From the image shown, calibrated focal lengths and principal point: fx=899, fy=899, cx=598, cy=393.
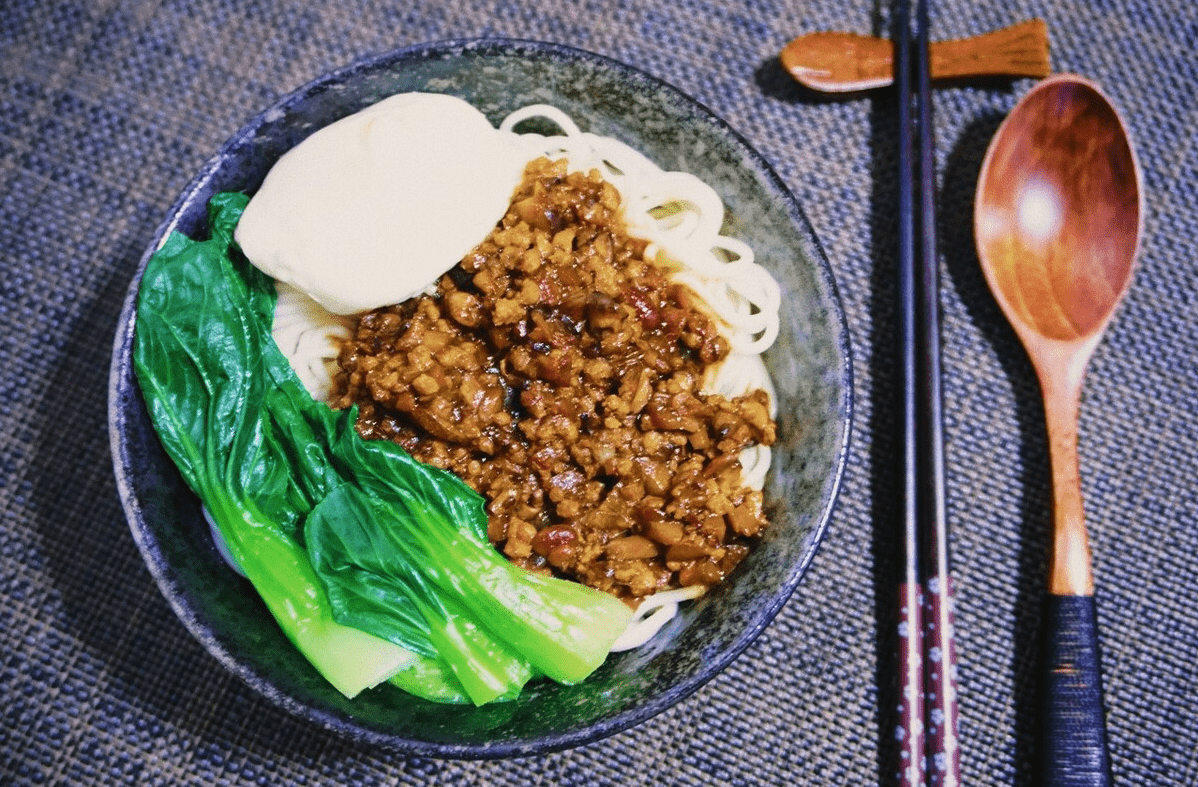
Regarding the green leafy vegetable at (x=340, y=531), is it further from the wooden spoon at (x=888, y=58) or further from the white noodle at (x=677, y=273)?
the wooden spoon at (x=888, y=58)

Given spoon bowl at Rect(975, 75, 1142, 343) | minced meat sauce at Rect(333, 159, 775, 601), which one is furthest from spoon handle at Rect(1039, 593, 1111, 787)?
minced meat sauce at Rect(333, 159, 775, 601)

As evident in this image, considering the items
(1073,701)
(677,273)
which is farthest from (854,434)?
(1073,701)

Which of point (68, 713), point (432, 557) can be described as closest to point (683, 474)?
point (432, 557)

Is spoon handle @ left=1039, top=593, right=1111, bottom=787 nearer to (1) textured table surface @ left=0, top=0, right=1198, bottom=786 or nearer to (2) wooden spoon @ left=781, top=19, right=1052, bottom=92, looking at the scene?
(1) textured table surface @ left=0, top=0, right=1198, bottom=786

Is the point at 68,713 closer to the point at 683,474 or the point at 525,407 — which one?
the point at 525,407

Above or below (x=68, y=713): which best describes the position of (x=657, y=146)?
above

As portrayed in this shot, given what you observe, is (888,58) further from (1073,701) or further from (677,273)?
(1073,701)
